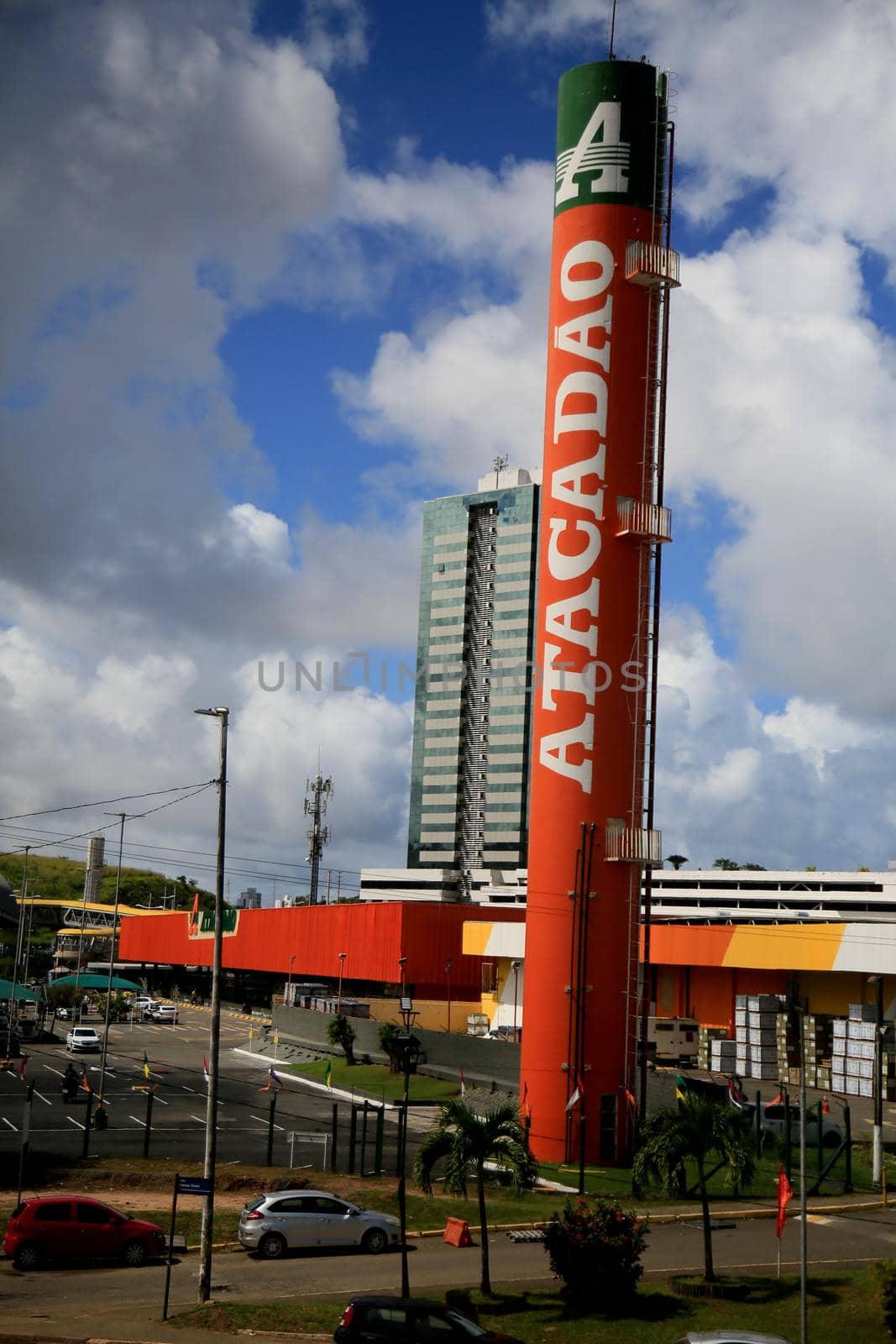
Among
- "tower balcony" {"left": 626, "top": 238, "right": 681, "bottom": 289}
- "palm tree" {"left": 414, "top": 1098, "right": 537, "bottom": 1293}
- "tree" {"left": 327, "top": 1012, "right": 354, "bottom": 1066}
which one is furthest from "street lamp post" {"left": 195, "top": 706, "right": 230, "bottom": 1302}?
"tree" {"left": 327, "top": 1012, "right": 354, "bottom": 1066}

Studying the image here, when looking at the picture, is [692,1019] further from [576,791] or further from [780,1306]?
[780,1306]

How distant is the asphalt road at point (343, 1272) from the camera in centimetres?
2628

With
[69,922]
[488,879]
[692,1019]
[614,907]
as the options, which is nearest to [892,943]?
[692,1019]

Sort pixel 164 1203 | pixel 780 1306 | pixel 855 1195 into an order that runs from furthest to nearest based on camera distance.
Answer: pixel 855 1195 < pixel 164 1203 < pixel 780 1306

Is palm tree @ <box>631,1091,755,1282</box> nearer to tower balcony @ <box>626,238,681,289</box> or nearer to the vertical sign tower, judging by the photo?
the vertical sign tower

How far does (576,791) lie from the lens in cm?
4675

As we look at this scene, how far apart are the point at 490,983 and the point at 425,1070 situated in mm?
14434

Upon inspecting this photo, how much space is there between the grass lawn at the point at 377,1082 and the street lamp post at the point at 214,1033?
3146 cm

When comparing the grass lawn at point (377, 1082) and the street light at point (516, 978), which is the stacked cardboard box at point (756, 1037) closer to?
the street light at point (516, 978)

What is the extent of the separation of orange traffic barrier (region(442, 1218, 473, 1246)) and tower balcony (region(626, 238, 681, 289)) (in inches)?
1290

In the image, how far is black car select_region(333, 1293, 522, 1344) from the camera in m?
22.1

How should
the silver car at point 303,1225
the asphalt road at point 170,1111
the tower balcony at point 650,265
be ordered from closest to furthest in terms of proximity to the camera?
1. the silver car at point 303,1225
2. the asphalt road at point 170,1111
3. the tower balcony at point 650,265

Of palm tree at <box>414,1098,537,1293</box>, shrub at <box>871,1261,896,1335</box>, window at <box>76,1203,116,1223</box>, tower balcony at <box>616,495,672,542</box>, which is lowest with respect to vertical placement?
window at <box>76,1203,116,1223</box>

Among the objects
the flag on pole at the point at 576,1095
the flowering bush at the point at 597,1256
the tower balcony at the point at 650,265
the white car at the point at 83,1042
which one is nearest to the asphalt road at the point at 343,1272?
the flowering bush at the point at 597,1256
